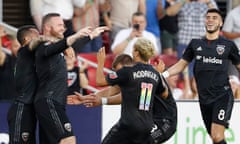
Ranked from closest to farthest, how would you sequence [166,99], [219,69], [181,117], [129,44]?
[166,99] → [219,69] → [181,117] → [129,44]

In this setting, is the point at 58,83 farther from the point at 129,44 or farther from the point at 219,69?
the point at 129,44

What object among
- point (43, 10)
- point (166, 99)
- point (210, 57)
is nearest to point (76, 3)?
point (43, 10)

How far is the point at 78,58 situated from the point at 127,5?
1212 mm

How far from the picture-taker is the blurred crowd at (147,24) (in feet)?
56.7

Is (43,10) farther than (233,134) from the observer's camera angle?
Yes

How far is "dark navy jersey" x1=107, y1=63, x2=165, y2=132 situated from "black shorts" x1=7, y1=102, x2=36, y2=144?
52.2 inches

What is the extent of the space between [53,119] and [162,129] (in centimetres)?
131

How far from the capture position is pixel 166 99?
13.3 m

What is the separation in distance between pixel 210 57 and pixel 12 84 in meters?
3.26

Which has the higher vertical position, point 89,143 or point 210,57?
point 210,57

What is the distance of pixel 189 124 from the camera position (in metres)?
15.8

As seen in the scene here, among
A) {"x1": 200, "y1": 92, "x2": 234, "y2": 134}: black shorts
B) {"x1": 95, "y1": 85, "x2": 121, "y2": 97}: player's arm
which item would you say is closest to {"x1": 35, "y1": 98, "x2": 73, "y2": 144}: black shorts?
{"x1": 95, "y1": 85, "x2": 121, "y2": 97}: player's arm

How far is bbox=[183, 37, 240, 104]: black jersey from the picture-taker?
579 inches

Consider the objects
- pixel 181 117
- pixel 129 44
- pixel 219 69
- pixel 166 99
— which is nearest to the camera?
pixel 166 99
